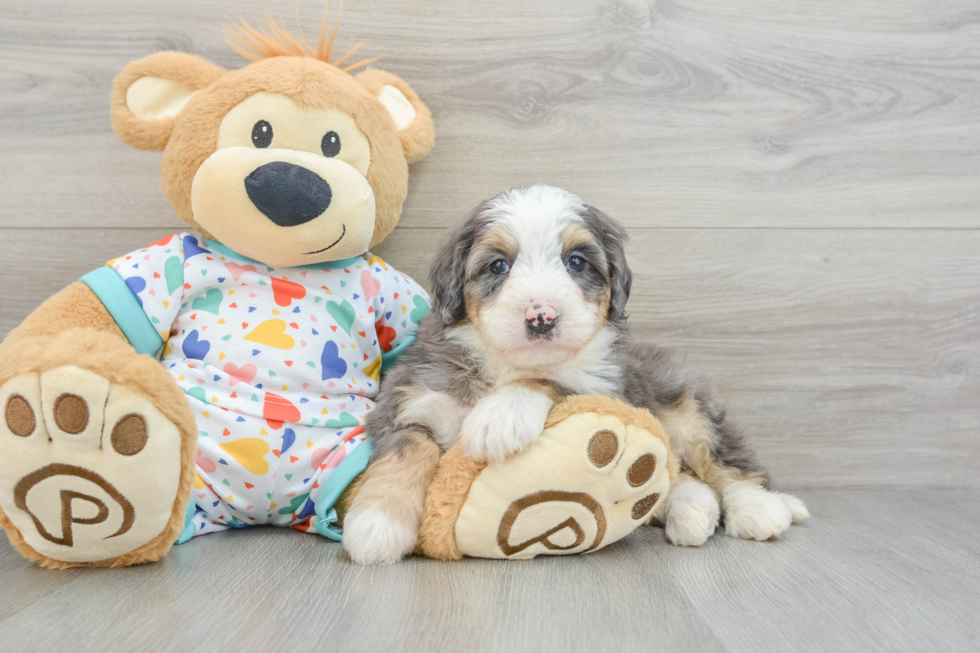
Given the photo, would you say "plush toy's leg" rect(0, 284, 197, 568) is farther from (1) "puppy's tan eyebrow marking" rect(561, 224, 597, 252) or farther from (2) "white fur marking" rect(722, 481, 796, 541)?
(2) "white fur marking" rect(722, 481, 796, 541)

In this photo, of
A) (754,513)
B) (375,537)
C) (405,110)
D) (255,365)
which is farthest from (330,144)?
(754,513)

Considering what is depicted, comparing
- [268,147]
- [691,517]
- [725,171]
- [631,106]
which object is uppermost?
[631,106]

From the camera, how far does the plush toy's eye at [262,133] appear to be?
1758 mm

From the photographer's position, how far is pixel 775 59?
231 centimetres

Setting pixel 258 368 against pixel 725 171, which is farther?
pixel 725 171

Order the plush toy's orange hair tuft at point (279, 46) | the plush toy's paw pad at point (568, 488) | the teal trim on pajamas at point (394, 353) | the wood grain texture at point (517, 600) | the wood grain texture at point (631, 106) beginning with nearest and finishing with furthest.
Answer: the wood grain texture at point (517, 600) → the plush toy's paw pad at point (568, 488) → the plush toy's orange hair tuft at point (279, 46) → the teal trim on pajamas at point (394, 353) → the wood grain texture at point (631, 106)

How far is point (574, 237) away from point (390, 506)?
746 millimetres

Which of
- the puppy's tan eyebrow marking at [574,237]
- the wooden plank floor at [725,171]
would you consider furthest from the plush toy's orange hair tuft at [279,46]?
the puppy's tan eyebrow marking at [574,237]

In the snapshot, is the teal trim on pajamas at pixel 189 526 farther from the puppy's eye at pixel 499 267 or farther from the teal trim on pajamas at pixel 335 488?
the puppy's eye at pixel 499 267

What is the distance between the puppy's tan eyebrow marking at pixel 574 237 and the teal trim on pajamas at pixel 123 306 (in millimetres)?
1074

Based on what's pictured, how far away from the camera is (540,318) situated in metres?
1.48

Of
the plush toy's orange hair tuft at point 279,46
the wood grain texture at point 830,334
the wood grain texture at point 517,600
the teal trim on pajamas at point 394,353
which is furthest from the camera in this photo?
the wood grain texture at point 830,334

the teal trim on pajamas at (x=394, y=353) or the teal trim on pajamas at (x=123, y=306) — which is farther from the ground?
the teal trim on pajamas at (x=123, y=306)

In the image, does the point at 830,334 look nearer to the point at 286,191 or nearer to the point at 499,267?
the point at 499,267
